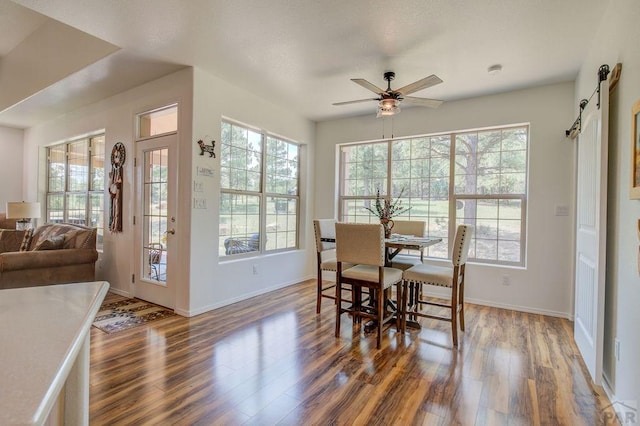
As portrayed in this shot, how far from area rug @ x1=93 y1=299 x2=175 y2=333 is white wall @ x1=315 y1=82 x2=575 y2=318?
380 cm

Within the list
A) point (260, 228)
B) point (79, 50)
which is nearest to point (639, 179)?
point (260, 228)

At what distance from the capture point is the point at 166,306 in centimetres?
372

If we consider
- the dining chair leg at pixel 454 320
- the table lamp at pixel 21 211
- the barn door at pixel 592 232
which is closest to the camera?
the barn door at pixel 592 232

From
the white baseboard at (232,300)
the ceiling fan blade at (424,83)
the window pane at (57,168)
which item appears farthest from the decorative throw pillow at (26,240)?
the ceiling fan blade at (424,83)

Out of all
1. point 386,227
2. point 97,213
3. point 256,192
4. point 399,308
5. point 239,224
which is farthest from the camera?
point 97,213

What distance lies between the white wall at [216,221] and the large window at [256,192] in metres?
0.18

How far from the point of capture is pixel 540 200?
3773mm

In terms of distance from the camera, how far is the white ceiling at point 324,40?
239 centimetres

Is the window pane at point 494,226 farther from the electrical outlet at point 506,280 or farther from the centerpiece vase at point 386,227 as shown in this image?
the centerpiece vase at point 386,227

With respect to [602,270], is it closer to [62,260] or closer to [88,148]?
[62,260]

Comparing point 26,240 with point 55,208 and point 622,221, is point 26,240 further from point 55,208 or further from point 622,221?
point 622,221

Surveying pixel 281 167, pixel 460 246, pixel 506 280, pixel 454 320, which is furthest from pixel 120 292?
pixel 506 280

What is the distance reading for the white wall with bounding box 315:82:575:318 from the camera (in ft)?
11.9

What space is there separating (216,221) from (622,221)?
355cm
